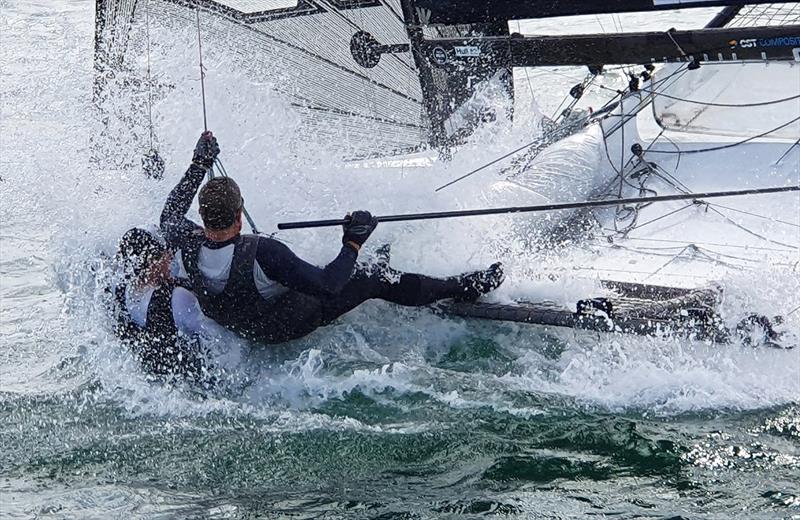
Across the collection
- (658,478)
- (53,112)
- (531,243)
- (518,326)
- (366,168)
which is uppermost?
(53,112)

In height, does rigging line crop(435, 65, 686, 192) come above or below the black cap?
above

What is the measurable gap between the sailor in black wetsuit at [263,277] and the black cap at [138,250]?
0.08 m

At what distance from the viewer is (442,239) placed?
16.5 ft

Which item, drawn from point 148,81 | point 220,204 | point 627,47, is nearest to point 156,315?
point 220,204

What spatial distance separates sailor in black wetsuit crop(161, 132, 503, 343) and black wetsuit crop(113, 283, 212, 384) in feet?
0.60

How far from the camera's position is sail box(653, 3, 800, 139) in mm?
6023

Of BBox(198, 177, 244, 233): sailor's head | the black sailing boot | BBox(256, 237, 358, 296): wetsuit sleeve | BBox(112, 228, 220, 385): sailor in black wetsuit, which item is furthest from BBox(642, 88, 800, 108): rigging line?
BBox(112, 228, 220, 385): sailor in black wetsuit

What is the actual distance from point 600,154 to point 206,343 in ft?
7.97

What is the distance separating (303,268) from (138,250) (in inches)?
31.1

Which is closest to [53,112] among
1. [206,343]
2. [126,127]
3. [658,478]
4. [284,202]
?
[126,127]

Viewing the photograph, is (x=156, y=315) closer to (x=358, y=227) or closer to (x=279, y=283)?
(x=279, y=283)

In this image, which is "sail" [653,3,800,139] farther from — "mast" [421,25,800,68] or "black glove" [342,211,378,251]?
"black glove" [342,211,378,251]

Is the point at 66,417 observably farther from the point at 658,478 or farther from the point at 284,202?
the point at 658,478

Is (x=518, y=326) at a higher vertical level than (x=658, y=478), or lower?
higher
